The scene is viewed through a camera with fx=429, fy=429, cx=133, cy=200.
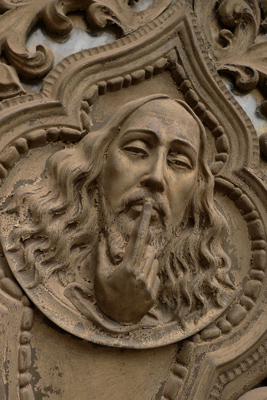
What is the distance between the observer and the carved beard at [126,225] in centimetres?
145

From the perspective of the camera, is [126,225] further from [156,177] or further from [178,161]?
[178,161]

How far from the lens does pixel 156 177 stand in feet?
4.75

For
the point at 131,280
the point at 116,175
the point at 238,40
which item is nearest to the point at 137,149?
the point at 116,175

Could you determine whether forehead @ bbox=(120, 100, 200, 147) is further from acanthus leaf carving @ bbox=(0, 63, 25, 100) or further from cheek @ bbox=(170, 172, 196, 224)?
acanthus leaf carving @ bbox=(0, 63, 25, 100)

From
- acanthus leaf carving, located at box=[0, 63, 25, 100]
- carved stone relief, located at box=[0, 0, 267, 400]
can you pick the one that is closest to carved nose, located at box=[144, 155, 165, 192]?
carved stone relief, located at box=[0, 0, 267, 400]

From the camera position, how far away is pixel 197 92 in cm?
187

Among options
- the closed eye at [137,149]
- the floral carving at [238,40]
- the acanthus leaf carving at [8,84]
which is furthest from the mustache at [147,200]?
the floral carving at [238,40]

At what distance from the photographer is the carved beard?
145cm

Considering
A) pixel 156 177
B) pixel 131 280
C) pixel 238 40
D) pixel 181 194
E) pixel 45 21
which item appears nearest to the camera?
pixel 131 280

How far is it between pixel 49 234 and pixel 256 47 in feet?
4.64

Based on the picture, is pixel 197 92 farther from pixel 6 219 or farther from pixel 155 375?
pixel 155 375

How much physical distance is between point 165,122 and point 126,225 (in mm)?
410

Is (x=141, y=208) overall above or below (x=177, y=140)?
below

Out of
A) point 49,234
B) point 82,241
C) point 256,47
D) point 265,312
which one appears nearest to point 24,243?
point 49,234
